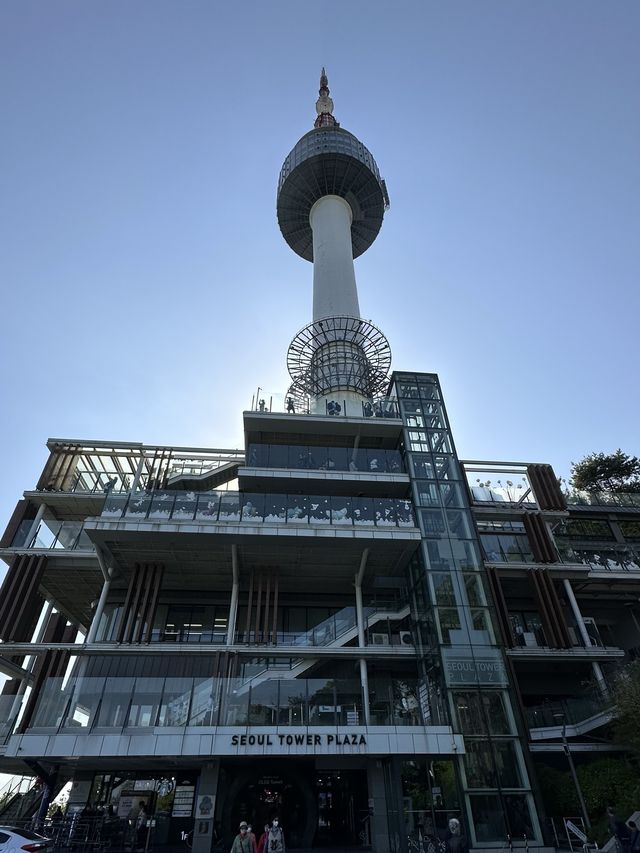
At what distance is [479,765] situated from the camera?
19297 millimetres

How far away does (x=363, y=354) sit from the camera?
3934 centimetres

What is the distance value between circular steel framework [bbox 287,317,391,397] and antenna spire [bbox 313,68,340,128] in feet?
101

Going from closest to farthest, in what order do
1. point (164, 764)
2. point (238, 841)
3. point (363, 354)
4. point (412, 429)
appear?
point (238, 841) < point (164, 764) < point (412, 429) < point (363, 354)

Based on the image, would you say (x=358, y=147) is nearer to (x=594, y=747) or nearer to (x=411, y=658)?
(x=411, y=658)

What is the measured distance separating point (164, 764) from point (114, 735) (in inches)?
193

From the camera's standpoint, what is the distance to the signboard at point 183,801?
21.8m

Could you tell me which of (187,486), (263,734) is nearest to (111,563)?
(187,486)

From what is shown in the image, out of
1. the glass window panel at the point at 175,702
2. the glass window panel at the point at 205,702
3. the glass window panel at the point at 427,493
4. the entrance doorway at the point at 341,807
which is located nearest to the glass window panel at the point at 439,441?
the glass window panel at the point at 427,493

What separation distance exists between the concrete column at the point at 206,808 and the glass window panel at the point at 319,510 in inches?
403

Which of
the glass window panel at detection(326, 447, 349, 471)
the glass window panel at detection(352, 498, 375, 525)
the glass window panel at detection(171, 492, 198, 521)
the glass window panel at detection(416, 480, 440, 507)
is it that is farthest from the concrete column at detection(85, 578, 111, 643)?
the glass window panel at detection(416, 480, 440, 507)

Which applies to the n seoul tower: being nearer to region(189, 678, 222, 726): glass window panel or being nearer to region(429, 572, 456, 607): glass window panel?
region(429, 572, 456, 607): glass window panel

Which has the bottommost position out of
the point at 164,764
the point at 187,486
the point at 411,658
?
the point at 164,764

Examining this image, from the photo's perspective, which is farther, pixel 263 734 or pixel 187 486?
pixel 187 486

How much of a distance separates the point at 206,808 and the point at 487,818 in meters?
9.93
